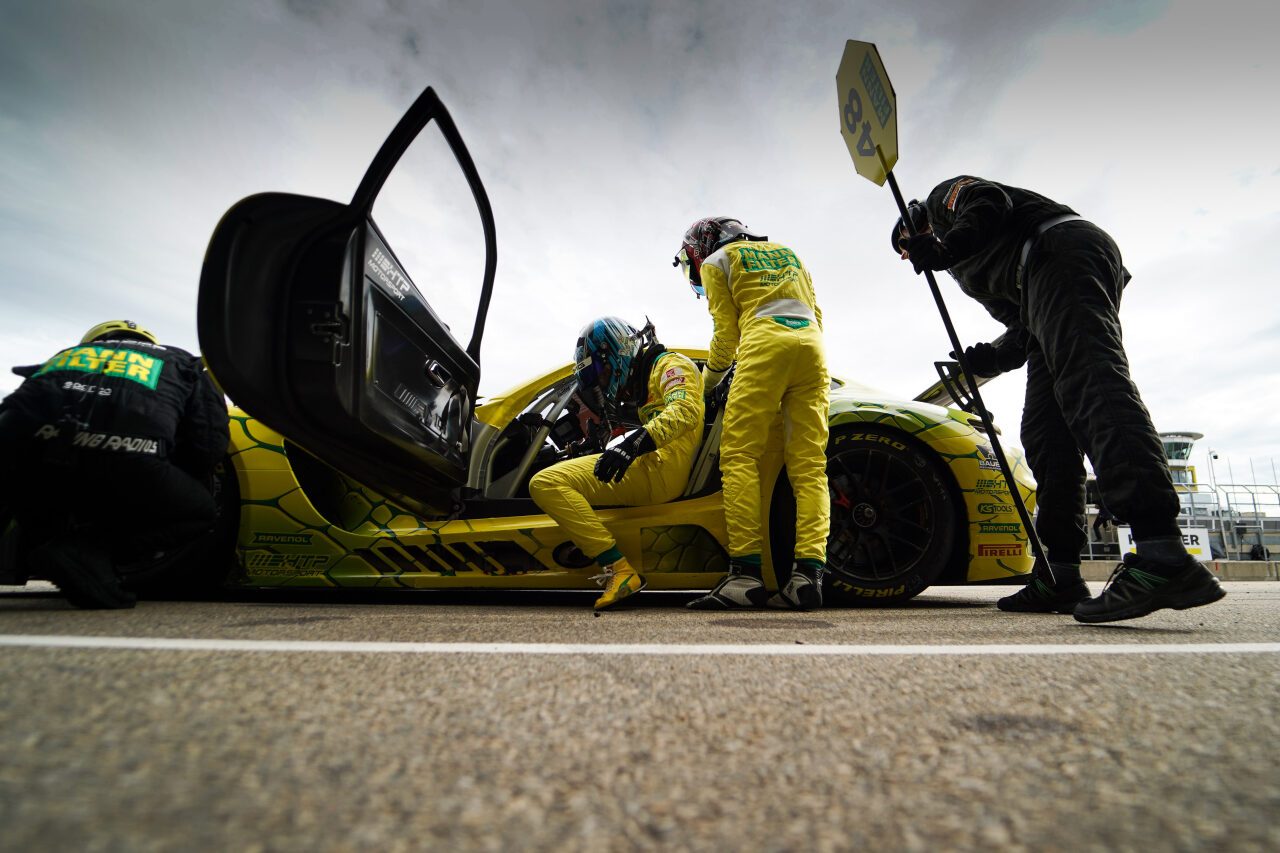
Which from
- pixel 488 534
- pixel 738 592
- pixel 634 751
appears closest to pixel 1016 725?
pixel 634 751

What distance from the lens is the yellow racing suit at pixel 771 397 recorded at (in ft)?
7.49

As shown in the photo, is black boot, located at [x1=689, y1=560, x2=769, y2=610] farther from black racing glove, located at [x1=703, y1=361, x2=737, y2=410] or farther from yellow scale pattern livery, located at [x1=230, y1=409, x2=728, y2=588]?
black racing glove, located at [x1=703, y1=361, x2=737, y2=410]

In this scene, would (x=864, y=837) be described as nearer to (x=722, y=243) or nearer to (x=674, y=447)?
(x=674, y=447)

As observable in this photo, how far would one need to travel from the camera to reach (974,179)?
235 cm

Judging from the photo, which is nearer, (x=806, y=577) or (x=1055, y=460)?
(x=806, y=577)

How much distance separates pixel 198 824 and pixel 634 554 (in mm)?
1970

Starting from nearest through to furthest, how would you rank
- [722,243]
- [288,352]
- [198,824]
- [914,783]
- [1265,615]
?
1. [198,824]
2. [914,783]
3. [288,352]
4. [1265,615]
5. [722,243]

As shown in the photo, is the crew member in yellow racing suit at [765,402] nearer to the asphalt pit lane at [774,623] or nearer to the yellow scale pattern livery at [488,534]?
the yellow scale pattern livery at [488,534]

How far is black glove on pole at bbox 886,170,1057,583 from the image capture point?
7.88ft

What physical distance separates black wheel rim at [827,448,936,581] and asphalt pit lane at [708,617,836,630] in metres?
0.67

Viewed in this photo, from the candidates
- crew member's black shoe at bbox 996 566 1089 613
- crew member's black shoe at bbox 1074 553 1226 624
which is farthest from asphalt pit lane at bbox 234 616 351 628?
crew member's black shoe at bbox 996 566 1089 613

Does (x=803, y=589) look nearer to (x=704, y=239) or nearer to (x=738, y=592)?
(x=738, y=592)

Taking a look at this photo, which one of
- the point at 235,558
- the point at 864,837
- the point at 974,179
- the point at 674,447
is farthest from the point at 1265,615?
the point at 235,558

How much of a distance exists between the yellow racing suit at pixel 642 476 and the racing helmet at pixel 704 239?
0.62 m
